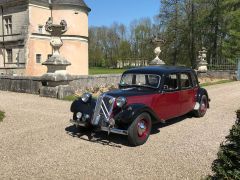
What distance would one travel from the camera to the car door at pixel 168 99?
731 cm

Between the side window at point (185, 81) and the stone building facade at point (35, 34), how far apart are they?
24992 millimetres

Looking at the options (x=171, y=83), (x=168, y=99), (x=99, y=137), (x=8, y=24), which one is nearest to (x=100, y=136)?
(x=99, y=137)

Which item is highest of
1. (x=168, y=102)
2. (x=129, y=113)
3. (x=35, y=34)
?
(x=35, y=34)

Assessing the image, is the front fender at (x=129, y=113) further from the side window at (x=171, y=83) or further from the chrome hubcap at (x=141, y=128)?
the side window at (x=171, y=83)

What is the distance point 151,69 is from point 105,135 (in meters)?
2.06

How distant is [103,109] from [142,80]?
1.60 metres

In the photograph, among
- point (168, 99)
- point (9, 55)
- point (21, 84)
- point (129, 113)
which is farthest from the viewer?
point (9, 55)

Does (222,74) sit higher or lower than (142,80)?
higher

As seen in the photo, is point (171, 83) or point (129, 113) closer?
point (129, 113)

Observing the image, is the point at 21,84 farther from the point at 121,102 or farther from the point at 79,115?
the point at 121,102

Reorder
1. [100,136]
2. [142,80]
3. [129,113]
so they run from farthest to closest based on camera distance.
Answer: [142,80], [100,136], [129,113]

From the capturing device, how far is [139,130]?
654 cm

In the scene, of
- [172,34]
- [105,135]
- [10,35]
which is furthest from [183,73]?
[172,34]

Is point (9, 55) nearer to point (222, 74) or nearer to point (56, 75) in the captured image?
point (222, 74)
